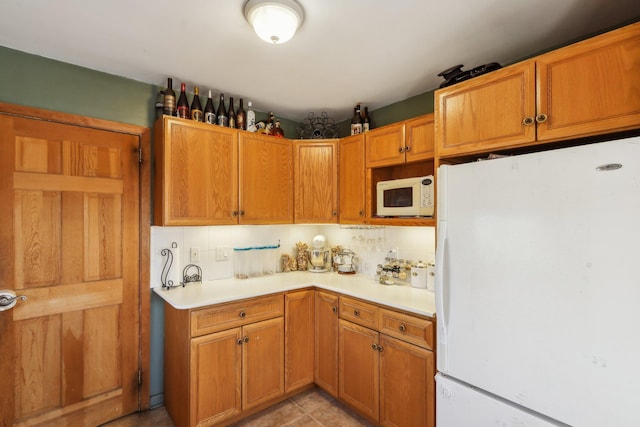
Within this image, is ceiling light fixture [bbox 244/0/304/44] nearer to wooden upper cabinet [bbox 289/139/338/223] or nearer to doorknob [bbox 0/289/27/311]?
wooden upper cabinet [bbox 289/139/338/223]

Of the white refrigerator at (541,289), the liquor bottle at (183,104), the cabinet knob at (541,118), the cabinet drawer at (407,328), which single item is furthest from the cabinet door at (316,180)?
the cabinet knob at (541,118)

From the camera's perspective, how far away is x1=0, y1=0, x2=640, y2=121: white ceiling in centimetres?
146

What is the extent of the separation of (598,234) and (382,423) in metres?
1.71

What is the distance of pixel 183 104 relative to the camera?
7.51 feet

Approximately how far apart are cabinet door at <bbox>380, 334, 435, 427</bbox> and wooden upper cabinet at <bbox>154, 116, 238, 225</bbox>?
5.02 ft

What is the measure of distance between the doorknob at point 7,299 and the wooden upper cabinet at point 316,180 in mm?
1959

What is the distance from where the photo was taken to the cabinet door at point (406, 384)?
1743mm

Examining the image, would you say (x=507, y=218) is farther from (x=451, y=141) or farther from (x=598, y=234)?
(x=451, y=141)

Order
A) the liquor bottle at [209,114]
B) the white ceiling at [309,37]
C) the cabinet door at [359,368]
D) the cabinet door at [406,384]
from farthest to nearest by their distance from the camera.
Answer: the liquor bottle at [209,114], the cabinet door at [359,368], the cabinet door at [406,384], the white ceiling at [309,37]

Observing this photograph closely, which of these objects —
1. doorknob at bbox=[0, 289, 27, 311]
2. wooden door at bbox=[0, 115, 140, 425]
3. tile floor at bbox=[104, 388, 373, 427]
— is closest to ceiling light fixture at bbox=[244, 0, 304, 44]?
wooden door at bbox=[0, 115, 140, 425]

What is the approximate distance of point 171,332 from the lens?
2184 mm

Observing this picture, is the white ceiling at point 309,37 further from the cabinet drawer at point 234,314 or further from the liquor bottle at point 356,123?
the cabinet drawer at point 234,314

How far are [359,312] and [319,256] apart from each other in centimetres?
92

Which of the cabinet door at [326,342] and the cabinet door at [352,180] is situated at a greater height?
the cabinet door at [352,180]
